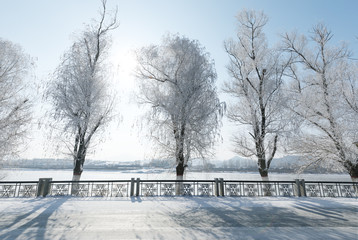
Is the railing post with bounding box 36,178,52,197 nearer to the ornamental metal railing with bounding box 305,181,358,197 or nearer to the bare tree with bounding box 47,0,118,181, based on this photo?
the bare tree with bounding box 47,0,118,181

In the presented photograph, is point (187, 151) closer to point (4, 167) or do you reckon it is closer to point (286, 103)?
point (286, 103)

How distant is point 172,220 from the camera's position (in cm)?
643

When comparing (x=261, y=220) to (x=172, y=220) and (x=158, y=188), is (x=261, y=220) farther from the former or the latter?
(x=158, y=188)

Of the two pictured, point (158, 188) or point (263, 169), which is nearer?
point (158, 188)

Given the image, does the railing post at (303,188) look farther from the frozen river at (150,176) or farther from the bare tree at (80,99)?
the bare tree at (80,99)

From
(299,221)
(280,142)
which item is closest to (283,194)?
(280,142)

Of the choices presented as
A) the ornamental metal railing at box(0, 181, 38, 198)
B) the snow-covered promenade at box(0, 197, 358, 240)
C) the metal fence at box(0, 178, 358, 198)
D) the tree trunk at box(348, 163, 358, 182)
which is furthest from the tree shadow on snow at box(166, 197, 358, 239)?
the ornamental metal railing at box(0, 181, 38, 198)

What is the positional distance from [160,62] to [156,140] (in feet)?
19.2

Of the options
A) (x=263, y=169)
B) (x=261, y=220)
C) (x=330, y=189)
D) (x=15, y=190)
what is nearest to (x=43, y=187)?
(x=15, y=190)

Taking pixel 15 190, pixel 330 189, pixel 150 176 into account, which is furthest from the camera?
pixel 150 176

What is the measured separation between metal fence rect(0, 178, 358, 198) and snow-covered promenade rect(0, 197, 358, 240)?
1507 mm

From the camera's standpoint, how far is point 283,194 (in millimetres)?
11688

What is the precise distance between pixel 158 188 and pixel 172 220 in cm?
563

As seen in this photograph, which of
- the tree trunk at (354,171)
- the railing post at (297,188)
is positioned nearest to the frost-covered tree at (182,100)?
the railing post at (297,188)
